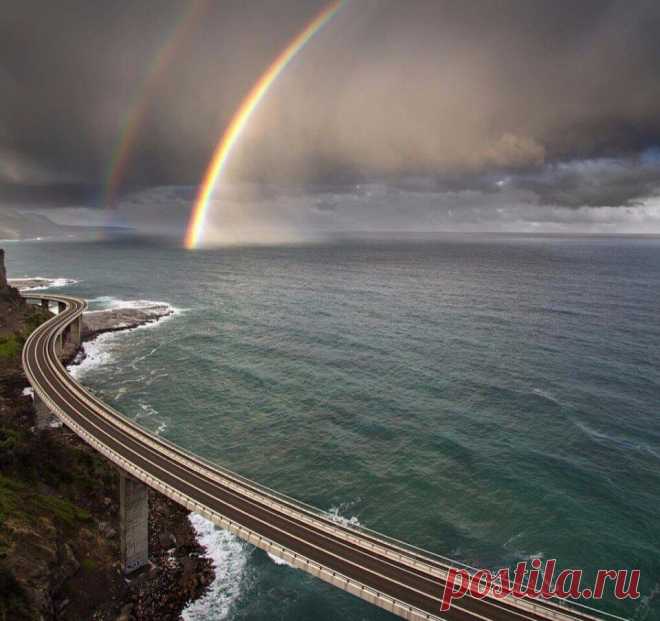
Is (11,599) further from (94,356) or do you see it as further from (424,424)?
(94,356)

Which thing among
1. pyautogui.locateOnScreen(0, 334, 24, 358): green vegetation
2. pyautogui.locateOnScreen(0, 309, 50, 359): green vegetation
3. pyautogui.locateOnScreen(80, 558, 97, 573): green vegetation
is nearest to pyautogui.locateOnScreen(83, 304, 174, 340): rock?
pyautogui.locateOnScreen(0, 309, 50, 359): green vegetation

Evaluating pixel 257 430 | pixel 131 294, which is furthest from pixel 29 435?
pixel 131 294

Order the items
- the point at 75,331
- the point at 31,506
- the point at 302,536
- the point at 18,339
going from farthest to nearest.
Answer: the point at 75,331
the point at 18,339
the point at 31,506
the point at 302,536

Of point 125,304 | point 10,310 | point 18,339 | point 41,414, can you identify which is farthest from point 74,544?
point 125,304

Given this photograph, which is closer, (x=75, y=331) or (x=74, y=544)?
(x=74, y=544)

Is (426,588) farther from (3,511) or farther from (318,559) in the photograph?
(3,511)

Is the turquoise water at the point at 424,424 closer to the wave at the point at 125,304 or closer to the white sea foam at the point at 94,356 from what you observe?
the white sea foam at the point at 94,356
